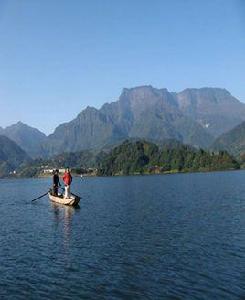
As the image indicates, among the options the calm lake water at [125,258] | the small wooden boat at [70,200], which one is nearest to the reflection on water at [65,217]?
the calm lake water at [125,258]

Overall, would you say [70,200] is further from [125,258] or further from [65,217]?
[125,258]

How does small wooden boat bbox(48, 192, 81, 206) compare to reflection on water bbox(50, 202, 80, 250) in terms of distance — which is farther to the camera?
small wooden boat bbox(48, 192, 81, 206)

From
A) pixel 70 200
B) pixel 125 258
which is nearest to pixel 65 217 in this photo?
pixel 70 200

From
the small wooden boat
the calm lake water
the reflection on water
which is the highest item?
the small wooden boat

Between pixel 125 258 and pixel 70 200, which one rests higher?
pixel 70 200

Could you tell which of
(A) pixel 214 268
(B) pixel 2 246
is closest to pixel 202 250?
(A) pixel 214 268

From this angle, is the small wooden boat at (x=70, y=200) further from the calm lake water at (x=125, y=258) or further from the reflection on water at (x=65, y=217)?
the calm lake water at (x=125, y=258)

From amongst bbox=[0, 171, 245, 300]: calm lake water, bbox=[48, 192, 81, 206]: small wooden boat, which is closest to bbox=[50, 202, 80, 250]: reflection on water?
bbox=[0, 171, 245, 300]: calm lake water

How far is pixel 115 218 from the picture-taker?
201 feet

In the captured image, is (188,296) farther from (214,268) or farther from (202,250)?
(202,250)

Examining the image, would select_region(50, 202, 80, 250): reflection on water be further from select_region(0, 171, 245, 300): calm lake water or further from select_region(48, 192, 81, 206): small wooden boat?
select_region(48, 192, 81, 206): small wooden boat

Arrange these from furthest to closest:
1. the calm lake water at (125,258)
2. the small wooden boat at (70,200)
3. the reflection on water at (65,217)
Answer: the small wooden boat at (70,200) < the reflection on water at (65,217) < the calm lake water at (125,258)

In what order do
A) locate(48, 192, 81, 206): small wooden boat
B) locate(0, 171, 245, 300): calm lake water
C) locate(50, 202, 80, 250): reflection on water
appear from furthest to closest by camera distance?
locate(48, 192, 81, 206): small wooden boat, locate(50, 202, 80, 250): reflection on water, locate(0, 171, 245, 300): calm lake water

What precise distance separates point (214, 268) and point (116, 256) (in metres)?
8.03
